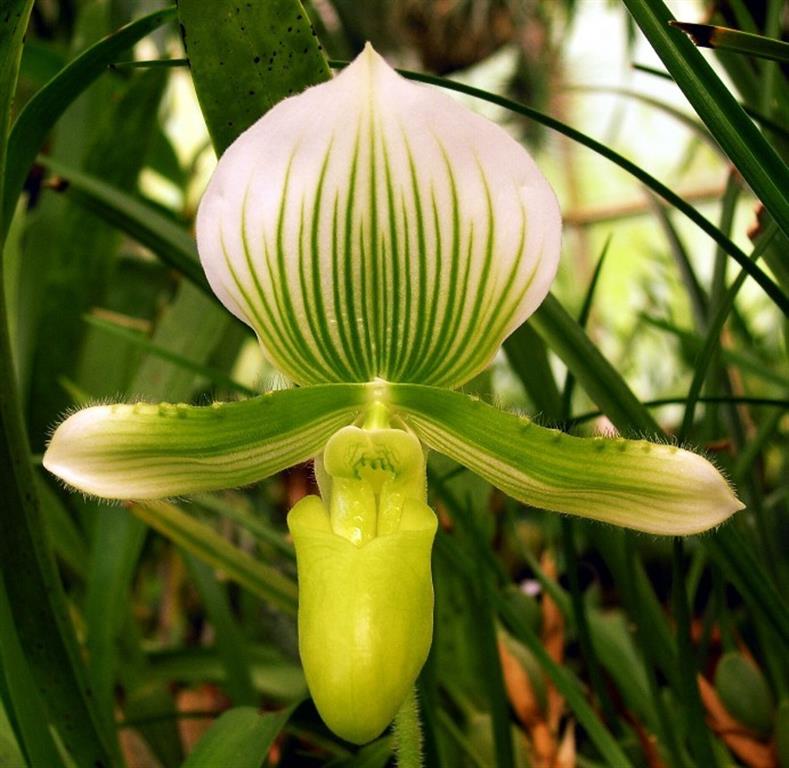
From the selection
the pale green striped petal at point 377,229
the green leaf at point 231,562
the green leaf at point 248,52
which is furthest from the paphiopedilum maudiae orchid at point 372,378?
the green leaf at point 231,562

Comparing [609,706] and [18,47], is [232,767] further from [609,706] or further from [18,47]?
[18,47]

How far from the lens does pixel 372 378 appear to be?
407 millimetres

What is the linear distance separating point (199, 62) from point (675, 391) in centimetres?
145

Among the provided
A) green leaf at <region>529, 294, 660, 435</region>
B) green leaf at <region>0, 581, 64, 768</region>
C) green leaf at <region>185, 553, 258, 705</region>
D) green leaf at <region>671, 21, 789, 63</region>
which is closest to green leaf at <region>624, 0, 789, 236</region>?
green leaf at <region>671, 21, 789, 63</region>

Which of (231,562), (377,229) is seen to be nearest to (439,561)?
(231,562)

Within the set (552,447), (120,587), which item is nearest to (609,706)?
(552,447)

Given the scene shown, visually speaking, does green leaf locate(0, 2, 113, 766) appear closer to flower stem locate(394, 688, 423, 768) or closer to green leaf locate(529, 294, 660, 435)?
flower stem locate(394, 688, 423, 768)

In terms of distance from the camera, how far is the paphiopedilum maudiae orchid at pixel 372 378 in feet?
1.09

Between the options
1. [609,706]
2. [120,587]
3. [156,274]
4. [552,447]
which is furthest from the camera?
[156,274]

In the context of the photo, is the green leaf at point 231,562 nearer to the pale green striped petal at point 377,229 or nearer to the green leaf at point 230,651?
the green leaf at point 230,651

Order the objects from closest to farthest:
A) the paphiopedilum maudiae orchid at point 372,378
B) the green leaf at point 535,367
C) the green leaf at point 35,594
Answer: the paphiopedilum maudiae orchid at point 372,378 < the green leaf at point 35,594 < the green leaf at point 535,367

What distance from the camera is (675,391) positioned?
1.69 metres

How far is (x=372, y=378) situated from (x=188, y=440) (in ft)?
0.30

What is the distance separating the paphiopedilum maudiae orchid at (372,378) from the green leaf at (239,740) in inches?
4.2
